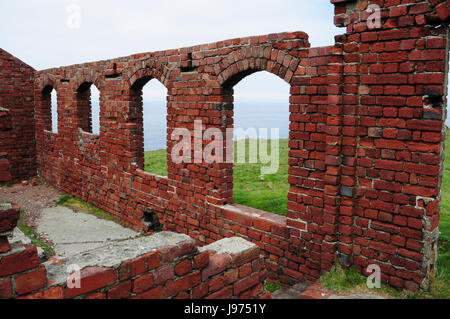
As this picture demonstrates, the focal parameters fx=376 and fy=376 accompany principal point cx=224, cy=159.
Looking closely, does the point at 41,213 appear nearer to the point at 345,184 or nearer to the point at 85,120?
the point at 85,120

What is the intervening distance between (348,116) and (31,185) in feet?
31.0

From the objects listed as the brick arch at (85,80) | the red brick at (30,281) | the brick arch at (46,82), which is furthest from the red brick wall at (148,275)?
the brick arch at (46,82)

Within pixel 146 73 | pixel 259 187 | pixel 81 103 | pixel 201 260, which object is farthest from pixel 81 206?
pixel 201 260

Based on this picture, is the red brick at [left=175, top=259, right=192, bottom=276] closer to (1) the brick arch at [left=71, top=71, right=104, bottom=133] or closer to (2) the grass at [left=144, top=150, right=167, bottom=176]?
(1) the brick arch at [left=71, top=71, right=104, bottom=133]

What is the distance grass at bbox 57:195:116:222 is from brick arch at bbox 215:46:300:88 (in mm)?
4063

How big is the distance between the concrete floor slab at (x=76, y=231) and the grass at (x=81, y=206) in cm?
15

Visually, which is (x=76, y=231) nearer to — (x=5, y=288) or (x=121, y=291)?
(x=121, y=291)

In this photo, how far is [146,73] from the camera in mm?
6219

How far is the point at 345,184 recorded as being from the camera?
3793mm

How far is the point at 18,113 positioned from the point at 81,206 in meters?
4.43

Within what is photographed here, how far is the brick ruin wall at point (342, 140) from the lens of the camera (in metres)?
3.32

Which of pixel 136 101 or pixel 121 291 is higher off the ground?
pixel 136 101
